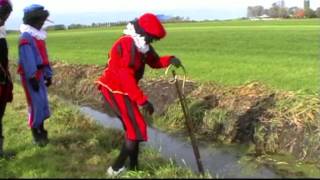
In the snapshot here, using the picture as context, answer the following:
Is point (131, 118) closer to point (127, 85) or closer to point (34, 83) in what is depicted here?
point (127, 85)

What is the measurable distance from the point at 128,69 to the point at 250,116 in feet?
11.9

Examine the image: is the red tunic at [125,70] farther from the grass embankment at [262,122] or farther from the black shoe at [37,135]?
the grass embankment at [262,122]

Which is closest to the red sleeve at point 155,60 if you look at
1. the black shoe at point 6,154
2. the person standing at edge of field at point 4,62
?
the person standing at edge of field at point 4,62

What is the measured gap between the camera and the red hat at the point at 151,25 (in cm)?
696

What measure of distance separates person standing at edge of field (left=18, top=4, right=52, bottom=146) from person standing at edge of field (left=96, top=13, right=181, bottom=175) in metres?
1.62

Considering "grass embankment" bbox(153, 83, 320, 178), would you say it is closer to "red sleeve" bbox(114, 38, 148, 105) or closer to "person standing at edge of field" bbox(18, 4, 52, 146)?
"red sleeve" bbox(114, 38, 148, 105)

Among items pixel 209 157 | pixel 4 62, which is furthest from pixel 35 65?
pixel 209 157

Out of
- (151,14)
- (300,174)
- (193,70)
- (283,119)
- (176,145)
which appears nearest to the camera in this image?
(151,14)

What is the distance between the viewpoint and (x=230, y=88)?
11.8 meters

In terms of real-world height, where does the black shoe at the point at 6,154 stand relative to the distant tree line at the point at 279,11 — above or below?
above

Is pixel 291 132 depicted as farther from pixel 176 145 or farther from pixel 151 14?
pixel 151 14

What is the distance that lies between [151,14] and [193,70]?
8810 millimetres

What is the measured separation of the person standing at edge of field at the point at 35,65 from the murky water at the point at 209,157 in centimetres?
184

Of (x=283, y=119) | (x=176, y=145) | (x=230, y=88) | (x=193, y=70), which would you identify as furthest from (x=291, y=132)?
(x=193, y=70)
